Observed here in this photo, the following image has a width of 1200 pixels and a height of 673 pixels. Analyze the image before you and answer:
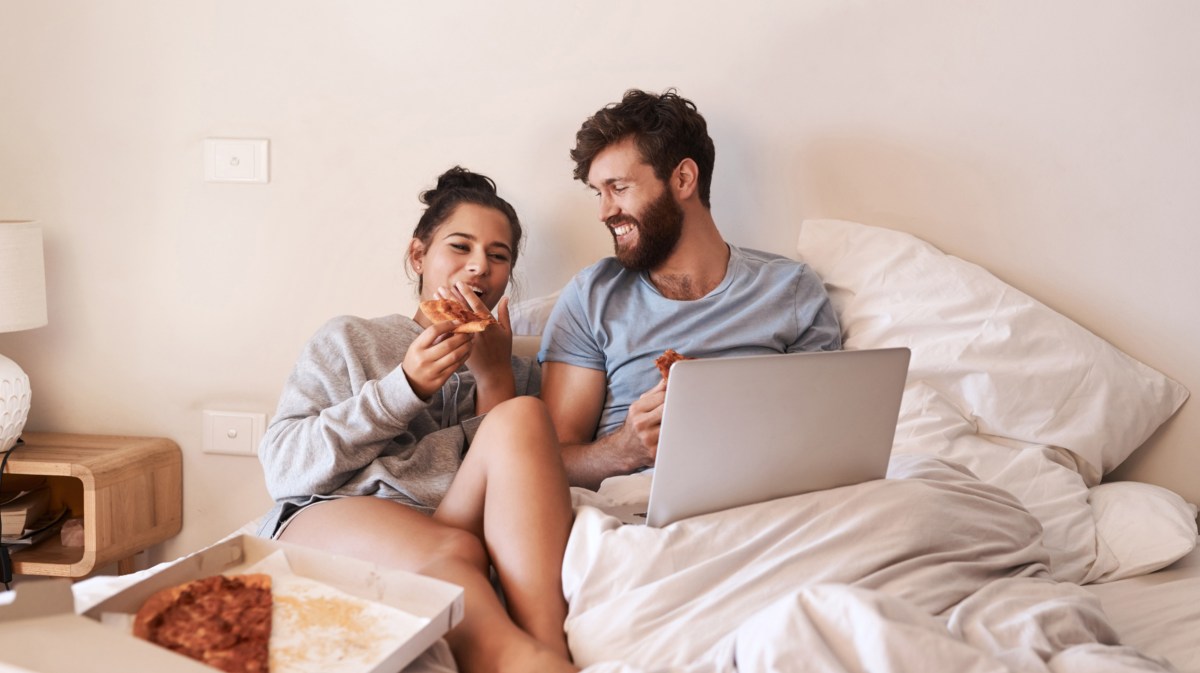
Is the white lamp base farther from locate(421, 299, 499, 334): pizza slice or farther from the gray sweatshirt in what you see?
locate(421, 299, 499, 334): pizza slice

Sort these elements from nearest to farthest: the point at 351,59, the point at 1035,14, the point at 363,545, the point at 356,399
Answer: the point at 363,545, the point at 356,399, the point at 1035,14, the point at 351,59

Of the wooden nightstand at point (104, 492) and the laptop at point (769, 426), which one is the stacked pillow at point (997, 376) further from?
the wooden nightstand at point (104, 492)

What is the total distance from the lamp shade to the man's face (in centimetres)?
118

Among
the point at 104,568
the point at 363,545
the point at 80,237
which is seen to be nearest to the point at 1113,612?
the point at 363,545

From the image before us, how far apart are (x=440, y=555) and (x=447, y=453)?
404 mm

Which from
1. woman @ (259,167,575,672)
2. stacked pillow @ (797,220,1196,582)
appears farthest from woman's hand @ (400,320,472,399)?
stacked pillow @ (797,220,1196,582)

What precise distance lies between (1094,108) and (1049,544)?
967mm

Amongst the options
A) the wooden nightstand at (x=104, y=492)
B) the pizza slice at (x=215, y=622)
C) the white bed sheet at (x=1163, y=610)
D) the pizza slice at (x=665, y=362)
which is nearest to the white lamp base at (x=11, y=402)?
the wooden nightstand at (x=104, y=492)

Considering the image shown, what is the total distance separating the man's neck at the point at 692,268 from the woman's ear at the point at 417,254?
46 cm

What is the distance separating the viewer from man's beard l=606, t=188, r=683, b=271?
6.42 feet

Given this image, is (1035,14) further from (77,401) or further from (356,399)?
(77,401)

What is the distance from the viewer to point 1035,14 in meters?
2.03

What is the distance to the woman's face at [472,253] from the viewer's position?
1.86 m

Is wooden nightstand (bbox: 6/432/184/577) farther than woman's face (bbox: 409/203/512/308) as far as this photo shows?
Yes
